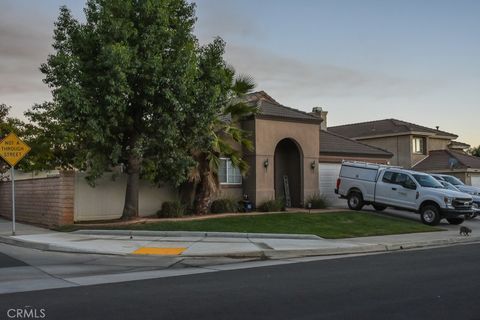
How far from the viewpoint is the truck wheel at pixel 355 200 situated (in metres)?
25.8

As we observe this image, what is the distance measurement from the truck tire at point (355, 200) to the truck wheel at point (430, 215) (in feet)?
10.4

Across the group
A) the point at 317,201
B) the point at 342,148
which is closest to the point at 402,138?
the point at 342,148

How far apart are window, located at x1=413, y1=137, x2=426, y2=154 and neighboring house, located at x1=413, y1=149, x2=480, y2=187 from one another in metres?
0.83

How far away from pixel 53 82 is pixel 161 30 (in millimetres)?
4222

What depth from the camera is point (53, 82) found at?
19.2 meters

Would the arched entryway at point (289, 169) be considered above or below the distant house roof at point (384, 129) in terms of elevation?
below

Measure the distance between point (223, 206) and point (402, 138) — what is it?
88.3ft

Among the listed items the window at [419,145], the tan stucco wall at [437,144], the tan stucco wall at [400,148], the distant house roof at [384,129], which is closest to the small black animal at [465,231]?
the tan stucco wall at [400,148]

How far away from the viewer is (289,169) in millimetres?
27703

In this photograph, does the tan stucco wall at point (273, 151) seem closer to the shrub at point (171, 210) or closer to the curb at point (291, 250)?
the shrub at point (171, 210)

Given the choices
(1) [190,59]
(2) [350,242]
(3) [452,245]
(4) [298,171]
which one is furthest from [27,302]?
(4) [298,171]

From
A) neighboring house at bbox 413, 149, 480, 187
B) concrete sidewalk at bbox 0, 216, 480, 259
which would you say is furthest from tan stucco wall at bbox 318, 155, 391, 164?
neighboring house at bbox 413, 149, 480, 187

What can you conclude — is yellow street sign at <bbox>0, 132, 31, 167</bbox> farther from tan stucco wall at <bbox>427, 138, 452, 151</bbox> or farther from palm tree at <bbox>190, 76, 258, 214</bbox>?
tan stucco wall at <bbox>427, 138, 452, 151</bbox>

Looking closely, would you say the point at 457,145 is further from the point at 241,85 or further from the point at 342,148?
the point at 241,85
